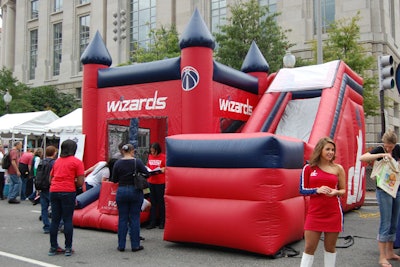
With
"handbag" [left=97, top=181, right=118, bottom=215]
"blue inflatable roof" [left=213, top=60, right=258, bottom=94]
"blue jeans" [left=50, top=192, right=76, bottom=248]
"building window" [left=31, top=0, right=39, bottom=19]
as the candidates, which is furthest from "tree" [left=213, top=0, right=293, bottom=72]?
"building window" [left=31, top=0, right=39, bottom=19]

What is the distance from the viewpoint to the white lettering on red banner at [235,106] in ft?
30.9

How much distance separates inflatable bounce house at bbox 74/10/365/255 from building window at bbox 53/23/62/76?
32092 millimetres

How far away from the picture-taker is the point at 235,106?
9984 millimetres

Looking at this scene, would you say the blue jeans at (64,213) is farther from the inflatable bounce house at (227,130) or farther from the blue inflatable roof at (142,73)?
the blue inflatable roof at (142,73)

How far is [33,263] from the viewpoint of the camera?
559cm

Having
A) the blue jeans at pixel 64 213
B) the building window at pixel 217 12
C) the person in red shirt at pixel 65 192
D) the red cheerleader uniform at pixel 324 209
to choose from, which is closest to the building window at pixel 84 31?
the building window at pixel 217 12

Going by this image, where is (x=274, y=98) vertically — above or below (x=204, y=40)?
below

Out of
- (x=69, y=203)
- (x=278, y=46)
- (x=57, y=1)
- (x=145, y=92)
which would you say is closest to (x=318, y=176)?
(x=69, y=203)

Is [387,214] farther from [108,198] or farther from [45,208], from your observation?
[45,208]

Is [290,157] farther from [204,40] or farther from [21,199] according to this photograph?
[21,199]

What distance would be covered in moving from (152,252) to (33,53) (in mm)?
41581

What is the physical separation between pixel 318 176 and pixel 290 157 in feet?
6.26

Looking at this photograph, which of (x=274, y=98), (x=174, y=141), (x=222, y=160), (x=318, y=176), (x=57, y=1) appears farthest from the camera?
(x=57, y=1)

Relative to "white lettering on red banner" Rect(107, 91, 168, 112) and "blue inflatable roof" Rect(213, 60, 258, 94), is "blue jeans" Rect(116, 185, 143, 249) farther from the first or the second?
"blue inflatable roof" Rect(213, 60, 258, 94)
